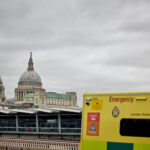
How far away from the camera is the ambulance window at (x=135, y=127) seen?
11.7 metres

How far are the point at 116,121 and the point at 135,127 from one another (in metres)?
0.78

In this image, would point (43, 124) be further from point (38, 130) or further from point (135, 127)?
point (135, 127)

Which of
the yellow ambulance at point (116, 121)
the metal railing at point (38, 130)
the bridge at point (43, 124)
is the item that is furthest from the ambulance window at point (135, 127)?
the metal railing at point (38, 130)

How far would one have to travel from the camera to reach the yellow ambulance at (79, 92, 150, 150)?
11.8 meters

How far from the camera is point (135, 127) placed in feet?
39.3

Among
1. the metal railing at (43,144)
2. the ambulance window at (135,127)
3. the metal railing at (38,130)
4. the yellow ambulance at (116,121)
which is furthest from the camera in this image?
the metal railing at (38,130)

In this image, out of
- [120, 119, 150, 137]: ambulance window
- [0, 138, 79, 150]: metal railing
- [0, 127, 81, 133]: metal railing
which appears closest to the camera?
[120, 119, 150, 137]: ambulance window

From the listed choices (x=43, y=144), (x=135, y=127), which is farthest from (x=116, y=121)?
(x=43, y=144)

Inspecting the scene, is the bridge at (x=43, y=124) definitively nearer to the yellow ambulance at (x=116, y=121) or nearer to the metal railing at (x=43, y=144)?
the metal railing at (x=43, y=144)

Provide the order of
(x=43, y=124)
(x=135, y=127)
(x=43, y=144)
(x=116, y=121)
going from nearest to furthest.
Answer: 1. (x=135, y=127)
2. (x=116, y=121)
3. (x=43, y=144)
4. (x=43, y=124)

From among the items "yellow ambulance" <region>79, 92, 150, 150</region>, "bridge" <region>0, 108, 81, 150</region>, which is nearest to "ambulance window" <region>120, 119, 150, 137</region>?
"yellow ambulance" <region>79, 92, 150, 150</region>

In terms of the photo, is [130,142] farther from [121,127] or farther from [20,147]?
[20,147]

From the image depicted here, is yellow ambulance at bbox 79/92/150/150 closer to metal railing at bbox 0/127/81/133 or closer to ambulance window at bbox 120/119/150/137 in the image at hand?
ambulance window at bbox 120/119/150/137

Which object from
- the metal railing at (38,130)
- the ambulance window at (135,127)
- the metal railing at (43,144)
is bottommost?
the metal railing at (38,130)
